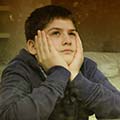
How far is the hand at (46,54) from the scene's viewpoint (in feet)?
4.21

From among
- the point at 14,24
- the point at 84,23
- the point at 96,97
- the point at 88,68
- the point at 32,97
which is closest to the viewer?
the point at 32,97

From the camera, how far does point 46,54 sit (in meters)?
1.30

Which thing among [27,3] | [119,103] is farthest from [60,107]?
[27,3]

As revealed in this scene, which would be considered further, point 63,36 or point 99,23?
point 99,23

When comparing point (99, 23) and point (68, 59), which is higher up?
point (68, 59)

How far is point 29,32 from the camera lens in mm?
1398

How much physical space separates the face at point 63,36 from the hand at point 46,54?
0.06 ft

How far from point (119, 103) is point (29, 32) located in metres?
0.36


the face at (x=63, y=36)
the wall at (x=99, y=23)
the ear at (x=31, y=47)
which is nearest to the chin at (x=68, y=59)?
the face at (x=63, y=36)

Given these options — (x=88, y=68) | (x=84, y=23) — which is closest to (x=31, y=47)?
(x=88, y=68)

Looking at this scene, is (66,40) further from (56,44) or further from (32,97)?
(32,97)

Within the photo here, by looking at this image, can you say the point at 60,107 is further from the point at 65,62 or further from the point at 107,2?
the point at 107,2

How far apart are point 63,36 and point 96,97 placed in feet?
0.68

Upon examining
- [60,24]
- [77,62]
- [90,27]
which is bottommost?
[90,27]
